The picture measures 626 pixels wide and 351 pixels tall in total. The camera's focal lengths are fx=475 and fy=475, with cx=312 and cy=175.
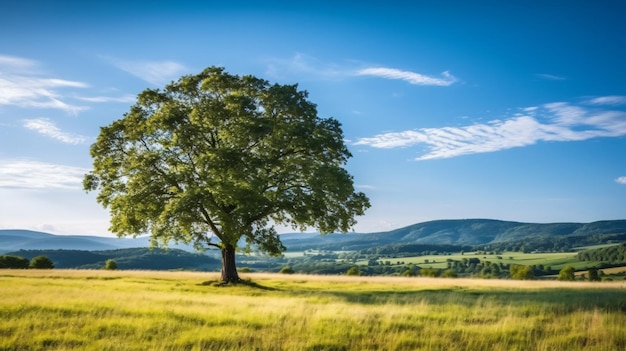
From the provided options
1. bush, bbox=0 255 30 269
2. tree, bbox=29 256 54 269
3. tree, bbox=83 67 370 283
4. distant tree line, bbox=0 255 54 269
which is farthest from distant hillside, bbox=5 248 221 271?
tree, bbox=83 67 370 283

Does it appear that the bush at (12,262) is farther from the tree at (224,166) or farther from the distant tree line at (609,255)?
the distant tree line at (609,255)

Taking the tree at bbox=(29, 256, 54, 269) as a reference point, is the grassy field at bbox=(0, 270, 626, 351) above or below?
above

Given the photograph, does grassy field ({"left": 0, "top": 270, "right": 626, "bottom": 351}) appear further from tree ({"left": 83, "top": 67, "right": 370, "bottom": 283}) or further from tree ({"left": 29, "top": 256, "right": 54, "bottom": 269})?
tree ({"left": 29, "top": 256, "right": 54, "bottom": 269})

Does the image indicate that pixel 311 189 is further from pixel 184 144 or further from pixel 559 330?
pixel 559 330

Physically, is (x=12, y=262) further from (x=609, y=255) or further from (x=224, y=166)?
(x=609, y=255)

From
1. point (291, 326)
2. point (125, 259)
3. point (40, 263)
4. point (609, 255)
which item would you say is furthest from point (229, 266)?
point (125, 259)

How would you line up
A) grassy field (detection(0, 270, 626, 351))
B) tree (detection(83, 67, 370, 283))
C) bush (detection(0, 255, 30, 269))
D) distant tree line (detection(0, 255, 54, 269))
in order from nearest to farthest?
grassy field (detection(0, 270, 626, 351)) → tree (detection(83, 67, 370, 283)) → distant tree line (detection(0, 255, 54, 269)) → bush (detection(0, 255, 30, 269))

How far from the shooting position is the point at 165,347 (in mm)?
12531

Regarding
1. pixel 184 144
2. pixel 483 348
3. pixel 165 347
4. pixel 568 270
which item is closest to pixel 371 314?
pixel 483 348

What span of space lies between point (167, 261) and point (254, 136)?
148 meters

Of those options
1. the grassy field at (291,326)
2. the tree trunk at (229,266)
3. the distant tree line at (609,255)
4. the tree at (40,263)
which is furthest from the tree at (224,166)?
the distant tree line at (609,255)

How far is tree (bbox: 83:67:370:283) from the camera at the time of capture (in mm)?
34531

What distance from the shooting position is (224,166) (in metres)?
33.8

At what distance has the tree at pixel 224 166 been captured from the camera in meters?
34.5
